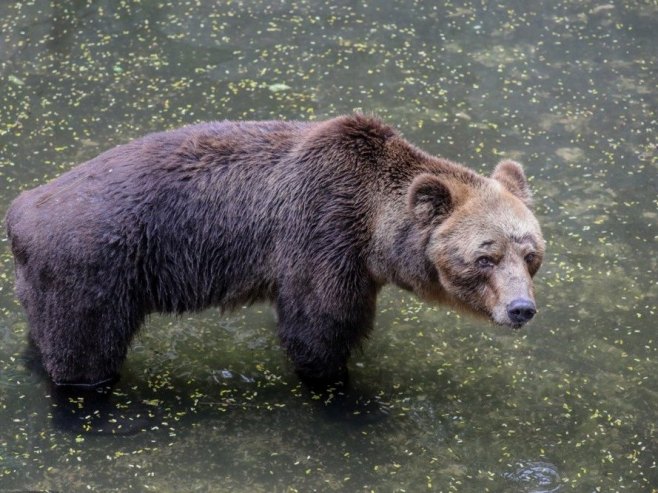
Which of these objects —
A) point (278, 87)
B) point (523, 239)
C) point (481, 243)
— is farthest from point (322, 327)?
point (278, 87)

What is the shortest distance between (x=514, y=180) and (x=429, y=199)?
801 millimetres

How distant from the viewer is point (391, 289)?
862 cm

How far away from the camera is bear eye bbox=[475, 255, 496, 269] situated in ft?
22.0

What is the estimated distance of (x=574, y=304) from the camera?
842 cm

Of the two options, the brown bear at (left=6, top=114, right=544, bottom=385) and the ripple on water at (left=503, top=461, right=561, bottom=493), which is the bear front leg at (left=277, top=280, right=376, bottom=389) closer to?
the brown bear at (left=6, top=114, right=544, bottom=385)

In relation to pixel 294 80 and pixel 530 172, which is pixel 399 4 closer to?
pixel 294 80

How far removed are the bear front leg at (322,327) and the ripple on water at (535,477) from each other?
1418mm

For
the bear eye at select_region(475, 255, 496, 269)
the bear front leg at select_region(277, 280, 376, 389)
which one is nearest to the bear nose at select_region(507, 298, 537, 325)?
the bear eye at select_region(475, 255, 496, 269)

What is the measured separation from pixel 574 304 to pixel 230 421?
306cm

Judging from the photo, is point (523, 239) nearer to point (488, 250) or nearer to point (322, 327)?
point (488, 250)

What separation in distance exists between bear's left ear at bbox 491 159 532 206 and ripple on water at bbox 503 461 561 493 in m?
1.82

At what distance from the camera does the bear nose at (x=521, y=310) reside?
655cm

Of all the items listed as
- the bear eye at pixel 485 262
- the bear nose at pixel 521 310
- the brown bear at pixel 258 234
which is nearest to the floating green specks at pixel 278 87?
the brown bear at pixel 258 234

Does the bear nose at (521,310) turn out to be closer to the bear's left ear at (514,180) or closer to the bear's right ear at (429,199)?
the bear's right ear at (429,199)
